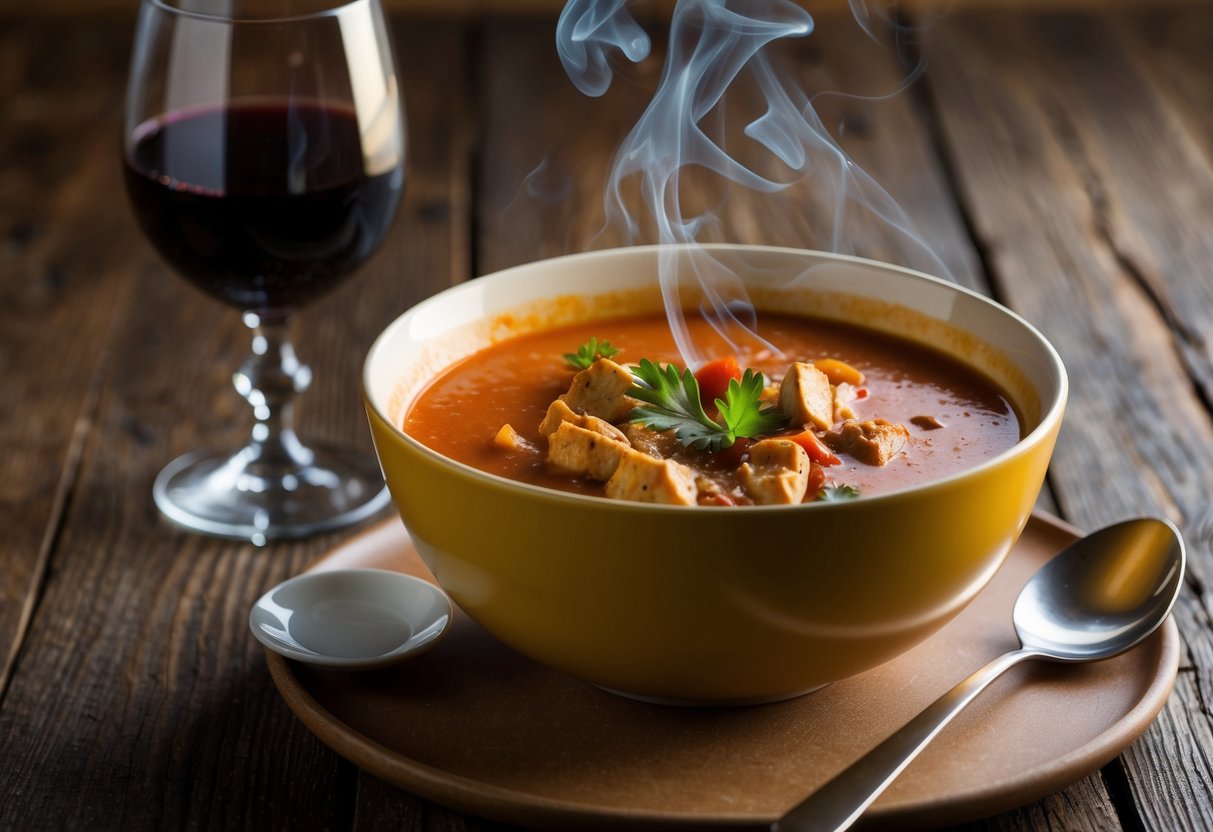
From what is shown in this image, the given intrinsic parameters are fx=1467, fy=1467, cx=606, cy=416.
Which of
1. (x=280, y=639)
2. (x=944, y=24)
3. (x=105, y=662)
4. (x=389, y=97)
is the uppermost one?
(x=389, y=97)

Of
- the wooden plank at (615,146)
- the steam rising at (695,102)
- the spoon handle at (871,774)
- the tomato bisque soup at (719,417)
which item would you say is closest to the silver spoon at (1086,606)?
the spoon handle at (871,774)

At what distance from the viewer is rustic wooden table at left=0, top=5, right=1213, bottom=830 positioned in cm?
171

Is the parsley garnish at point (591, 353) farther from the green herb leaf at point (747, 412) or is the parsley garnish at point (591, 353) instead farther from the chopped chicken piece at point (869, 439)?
the chopped chicken piece at point (869, 439)

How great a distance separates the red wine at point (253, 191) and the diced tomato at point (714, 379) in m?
0.77

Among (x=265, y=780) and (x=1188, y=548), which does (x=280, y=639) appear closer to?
(x=265, y=780)

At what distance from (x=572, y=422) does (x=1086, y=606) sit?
69 centimetres

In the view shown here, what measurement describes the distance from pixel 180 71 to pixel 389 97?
1.10 feet

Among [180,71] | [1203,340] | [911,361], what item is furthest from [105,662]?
[1203,340]

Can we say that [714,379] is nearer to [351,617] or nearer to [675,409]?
[675,409]

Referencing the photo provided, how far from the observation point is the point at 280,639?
68.6 inches

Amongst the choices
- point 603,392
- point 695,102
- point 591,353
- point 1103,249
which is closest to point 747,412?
point 603,392

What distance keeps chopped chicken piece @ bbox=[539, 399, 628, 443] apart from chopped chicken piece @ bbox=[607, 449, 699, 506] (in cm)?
11

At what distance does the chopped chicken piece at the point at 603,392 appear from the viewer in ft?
5.93

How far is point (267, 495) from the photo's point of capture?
2.47m
